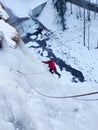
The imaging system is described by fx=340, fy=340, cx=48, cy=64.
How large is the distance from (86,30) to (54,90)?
47.4ft

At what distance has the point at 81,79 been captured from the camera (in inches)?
768

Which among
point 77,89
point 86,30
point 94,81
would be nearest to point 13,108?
point 77,89

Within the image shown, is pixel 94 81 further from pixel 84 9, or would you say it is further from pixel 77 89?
pixel 84 9

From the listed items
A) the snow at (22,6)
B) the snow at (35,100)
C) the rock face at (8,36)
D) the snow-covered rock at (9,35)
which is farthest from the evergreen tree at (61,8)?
the snow-covered rock at (9,35)

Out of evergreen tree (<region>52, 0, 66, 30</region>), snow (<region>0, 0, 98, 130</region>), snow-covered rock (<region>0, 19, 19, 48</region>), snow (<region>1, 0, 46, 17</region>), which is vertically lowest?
snow (<region>1, 0, 46, 17</region>)

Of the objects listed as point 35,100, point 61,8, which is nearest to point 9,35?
point 35,100

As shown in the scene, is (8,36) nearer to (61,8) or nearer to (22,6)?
(61,8)

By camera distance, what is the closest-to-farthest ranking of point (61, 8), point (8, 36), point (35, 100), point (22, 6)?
point (35, 100) < point (8, 36) < point (61, 8) < point (22, 6)

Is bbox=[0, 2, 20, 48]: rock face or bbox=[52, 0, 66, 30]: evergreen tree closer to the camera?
bbox=[0, 2, 20, 48]: rock face

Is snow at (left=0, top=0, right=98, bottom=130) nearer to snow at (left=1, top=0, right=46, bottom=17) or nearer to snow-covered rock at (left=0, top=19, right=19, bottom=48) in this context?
snow-covered rock at (left=0, top=19, right=19, bottom=48)

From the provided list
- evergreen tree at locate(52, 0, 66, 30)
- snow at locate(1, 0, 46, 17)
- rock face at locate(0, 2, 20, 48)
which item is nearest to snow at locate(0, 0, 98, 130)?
rock face at locate(0, 2, 20, 48)

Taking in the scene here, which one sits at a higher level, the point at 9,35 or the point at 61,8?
the point at 9,35

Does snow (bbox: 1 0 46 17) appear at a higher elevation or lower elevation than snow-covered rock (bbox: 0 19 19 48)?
lower

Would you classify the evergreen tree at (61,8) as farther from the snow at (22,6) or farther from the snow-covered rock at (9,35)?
the snow-covered rock at (9,35)
